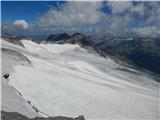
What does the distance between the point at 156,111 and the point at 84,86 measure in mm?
11714

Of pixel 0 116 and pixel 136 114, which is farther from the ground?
pixel 0 116

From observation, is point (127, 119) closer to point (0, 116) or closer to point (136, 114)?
point (136, 114)

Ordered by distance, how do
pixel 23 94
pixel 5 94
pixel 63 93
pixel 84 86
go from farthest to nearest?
pixel 84 86 → pixel 63 93 → pixel 23 94 → pixel 5 94

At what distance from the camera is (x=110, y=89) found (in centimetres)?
4350

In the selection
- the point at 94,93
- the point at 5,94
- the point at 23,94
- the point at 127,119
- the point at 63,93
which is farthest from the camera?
the point at 94,93

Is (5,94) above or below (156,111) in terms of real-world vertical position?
above

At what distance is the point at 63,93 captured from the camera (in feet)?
123

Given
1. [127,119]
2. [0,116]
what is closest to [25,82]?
[127,119]

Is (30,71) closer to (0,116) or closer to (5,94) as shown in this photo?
(5,94)

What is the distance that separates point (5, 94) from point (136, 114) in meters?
14.1

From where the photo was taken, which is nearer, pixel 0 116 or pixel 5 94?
pixel 0 116

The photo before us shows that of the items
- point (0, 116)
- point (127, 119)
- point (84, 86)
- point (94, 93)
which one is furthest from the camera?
point (84, 86)

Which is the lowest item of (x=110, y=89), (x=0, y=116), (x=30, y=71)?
(x=110, y=89)

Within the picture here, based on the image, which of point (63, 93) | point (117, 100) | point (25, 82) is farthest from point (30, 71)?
point (117, 100)
